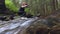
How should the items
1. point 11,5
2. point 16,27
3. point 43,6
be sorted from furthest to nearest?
1. point 11,5
2. point 43,6
3. point 16,27

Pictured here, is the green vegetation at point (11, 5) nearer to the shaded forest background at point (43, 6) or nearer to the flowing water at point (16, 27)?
the shaded forest background at point (43, 6)

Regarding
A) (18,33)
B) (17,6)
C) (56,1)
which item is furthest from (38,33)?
(17,6)

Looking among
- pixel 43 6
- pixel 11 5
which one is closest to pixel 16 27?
pixel 43 6

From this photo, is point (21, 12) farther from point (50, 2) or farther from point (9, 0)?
point (9, 0)

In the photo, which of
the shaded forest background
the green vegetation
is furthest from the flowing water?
the green vegetation

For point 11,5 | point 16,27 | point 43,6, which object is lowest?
point 11,5

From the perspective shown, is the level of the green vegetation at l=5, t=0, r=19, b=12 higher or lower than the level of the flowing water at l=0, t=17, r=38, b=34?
lower

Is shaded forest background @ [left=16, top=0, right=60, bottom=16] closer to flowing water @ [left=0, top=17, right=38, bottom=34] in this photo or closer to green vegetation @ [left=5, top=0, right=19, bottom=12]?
green vegetation @ [left=5, top=0, right=19, bottom=12]

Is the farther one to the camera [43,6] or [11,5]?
[11,5]

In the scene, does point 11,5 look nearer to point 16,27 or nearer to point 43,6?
point 43,6

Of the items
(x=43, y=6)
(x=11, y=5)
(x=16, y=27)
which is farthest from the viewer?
(x=11, y=5)

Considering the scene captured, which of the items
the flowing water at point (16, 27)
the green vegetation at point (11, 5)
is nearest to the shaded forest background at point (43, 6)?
the green vegetation at point (11, 5)

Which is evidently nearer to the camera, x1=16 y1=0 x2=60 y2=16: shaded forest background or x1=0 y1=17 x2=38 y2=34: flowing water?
x1=0 y1=17 x2=38 y2=34: flowing water

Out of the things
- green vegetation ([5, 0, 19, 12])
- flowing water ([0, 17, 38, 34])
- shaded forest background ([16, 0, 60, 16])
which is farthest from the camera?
green vegetation ([5, 0, 19, 12])
